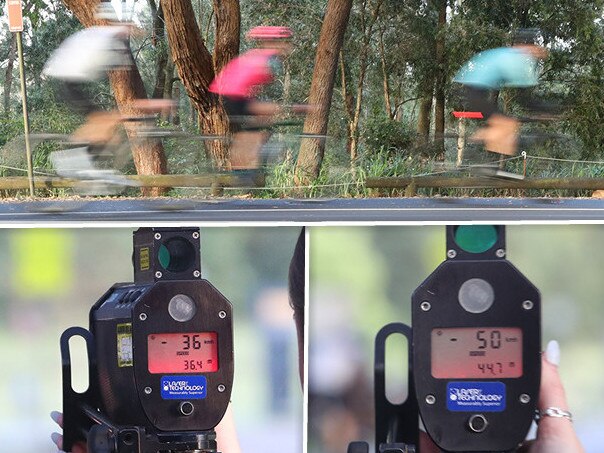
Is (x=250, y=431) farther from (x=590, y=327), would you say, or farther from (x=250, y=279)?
(x=590, y=327)

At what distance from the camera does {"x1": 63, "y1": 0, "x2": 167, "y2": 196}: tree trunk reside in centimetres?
561

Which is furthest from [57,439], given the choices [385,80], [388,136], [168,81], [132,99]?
[385,80]

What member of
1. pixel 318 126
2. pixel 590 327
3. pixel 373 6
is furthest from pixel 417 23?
pixel 590 327

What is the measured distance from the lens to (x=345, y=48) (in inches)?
505

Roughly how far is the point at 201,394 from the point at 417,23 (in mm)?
10680

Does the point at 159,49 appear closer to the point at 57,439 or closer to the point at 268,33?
the point at 268,33

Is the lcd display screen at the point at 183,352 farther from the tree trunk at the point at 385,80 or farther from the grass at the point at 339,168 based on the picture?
the tree trunk at the point at 385,80

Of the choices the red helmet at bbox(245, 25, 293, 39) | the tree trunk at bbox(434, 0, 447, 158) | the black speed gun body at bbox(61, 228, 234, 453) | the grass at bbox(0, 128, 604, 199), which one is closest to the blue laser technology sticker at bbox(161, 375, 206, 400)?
the black speed gun body at bbox(61, 228, 234, 453)

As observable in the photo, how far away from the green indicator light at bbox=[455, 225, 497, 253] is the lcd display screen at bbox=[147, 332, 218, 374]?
1.55ft

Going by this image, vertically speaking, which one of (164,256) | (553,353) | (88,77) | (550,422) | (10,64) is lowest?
(550,422)

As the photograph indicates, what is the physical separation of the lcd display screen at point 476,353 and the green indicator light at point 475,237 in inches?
5.6

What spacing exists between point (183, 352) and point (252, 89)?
10.1 feet

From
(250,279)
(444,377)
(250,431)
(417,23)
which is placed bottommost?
(250,431)

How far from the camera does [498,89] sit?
16.1 feet
